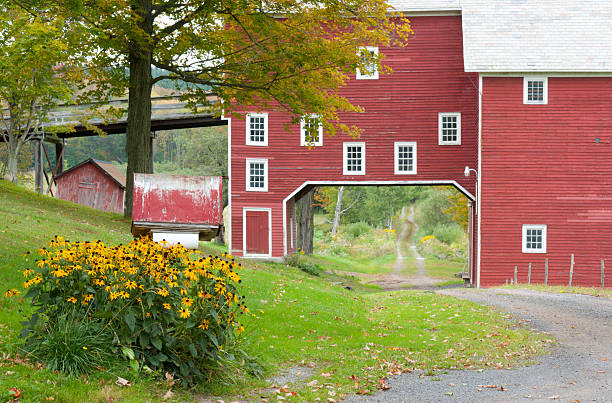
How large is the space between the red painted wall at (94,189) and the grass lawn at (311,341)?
29101 mm

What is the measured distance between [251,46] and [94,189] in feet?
110

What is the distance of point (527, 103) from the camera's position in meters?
27.5

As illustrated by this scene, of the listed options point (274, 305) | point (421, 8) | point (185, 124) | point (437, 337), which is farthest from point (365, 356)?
point (185, 124)

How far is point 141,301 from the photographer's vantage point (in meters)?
7.58

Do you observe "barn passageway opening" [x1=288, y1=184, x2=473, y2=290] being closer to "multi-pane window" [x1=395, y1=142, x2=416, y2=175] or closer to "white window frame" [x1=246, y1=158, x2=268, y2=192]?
"white window frame" [x1=246, y1=158, x2=268, y2=192]

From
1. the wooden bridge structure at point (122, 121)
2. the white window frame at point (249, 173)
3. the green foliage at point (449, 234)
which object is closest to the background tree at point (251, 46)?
the white window frame at point (249, 173)

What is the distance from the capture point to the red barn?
27.3 metres

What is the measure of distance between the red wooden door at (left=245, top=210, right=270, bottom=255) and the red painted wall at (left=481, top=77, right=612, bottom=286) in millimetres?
9592

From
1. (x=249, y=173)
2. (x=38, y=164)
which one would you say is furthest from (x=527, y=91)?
(x=38, y=164)

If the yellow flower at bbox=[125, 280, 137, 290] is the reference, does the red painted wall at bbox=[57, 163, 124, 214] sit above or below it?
above

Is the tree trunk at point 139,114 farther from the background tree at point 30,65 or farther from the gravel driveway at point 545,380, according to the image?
the gravel driveway at point 545,380

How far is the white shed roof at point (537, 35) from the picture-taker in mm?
27203

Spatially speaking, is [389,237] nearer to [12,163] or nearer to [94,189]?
[94,189]

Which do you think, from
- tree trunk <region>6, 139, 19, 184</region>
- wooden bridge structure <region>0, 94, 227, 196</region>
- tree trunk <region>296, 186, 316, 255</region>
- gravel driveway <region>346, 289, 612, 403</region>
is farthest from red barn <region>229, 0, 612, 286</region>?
gravel driveway <region>346, 289, 612, 403</region>
